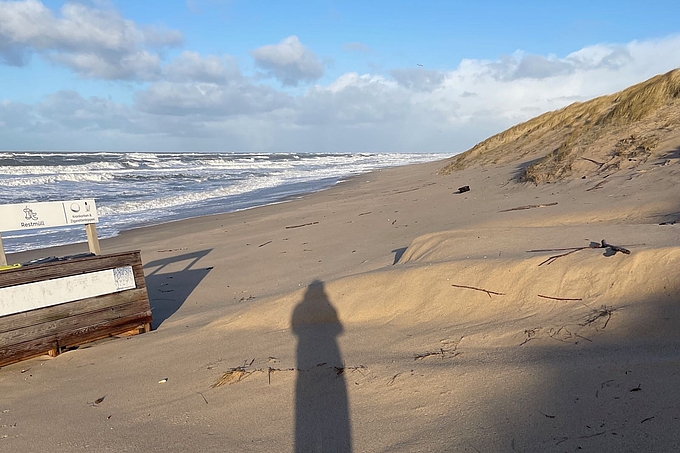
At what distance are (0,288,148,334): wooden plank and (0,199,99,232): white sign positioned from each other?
75 cm

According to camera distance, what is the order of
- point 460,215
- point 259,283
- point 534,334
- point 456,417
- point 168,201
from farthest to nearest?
point 168,201
point 460,215
point 259,283
point 534,334
point 456,417

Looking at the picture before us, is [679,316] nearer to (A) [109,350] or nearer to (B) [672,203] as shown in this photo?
(B) [672,203]

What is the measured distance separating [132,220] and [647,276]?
1386 cm

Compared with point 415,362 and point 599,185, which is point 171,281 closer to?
point 415,362

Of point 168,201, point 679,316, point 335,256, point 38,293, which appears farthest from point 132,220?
point 679,316

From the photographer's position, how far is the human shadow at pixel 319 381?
251 centimetres

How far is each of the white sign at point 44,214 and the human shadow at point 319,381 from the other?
2.25 meters

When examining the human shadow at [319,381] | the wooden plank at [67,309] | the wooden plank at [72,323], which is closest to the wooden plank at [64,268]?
the wooden plank at [67,309]

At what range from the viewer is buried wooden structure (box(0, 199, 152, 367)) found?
409cm

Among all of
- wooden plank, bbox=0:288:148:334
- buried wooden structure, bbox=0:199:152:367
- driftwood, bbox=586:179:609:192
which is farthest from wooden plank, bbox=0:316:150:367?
driftwood, bbox=586:179:609:192

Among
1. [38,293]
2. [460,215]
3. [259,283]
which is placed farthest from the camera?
[460,215]

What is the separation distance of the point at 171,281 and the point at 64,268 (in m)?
2.65

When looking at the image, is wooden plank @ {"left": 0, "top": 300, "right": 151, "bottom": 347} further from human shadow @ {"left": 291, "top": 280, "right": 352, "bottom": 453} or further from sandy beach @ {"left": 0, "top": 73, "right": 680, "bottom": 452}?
human shadow @ {"left": 291, "top": 280, "right": 352, "bottom": 453}

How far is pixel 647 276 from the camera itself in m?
3.39
